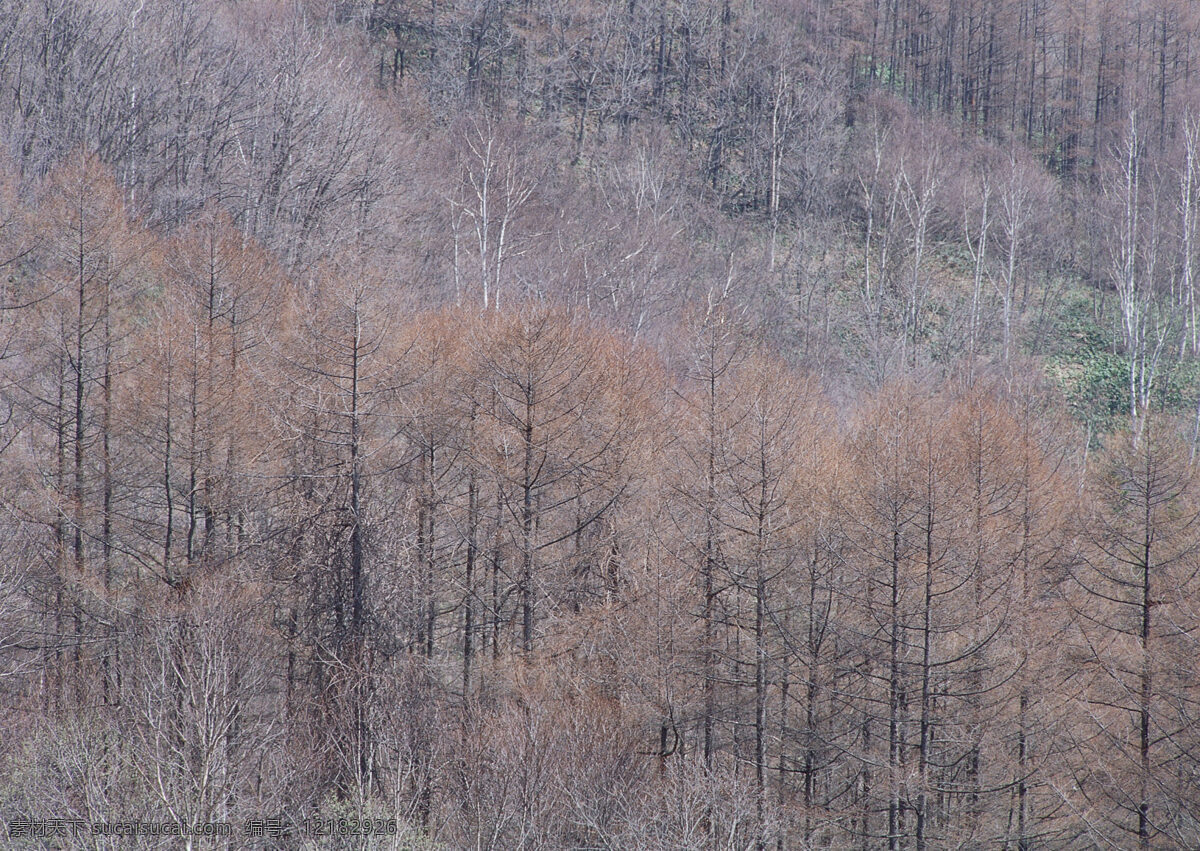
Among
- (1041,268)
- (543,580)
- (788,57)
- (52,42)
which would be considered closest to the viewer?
(543,580)

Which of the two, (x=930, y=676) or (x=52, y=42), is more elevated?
(x=52, y=42)

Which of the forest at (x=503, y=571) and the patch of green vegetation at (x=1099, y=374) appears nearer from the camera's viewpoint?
the forest at (x=503, y=571)

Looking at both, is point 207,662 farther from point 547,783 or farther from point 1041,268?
point 1041,268

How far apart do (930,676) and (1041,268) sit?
131 feet

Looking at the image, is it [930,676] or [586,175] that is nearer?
[930,676]

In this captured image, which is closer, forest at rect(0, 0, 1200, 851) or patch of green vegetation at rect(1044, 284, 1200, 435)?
forest at rect(0, 0, 1200, 851)

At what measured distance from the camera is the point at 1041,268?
55625mm

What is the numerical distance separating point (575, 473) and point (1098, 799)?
46.7 feet

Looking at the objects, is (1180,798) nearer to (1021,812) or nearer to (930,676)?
(1021,812)

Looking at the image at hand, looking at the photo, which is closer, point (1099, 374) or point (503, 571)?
point (503, 571)

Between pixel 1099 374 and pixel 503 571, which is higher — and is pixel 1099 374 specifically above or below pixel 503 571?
above

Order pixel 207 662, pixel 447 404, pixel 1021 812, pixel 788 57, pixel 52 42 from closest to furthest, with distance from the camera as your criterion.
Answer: pixel 207 662, pixel 1021 812, pixel 447 404, pixel 52 42, pixel 788 57

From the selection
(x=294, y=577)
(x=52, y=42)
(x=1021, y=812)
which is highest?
(x=52, y=42)

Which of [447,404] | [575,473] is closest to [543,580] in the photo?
[575,473]
